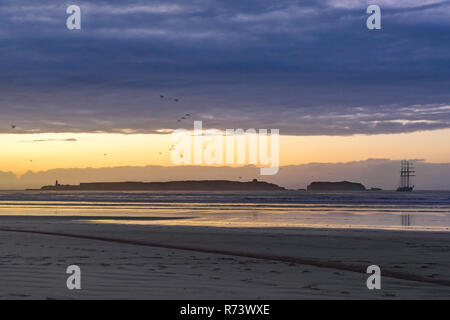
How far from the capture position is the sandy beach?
1062cm

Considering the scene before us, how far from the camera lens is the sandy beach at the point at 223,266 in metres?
10.6

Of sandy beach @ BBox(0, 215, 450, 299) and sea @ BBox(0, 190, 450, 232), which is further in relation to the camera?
sea @ BBox(0, 190, 450, 232)

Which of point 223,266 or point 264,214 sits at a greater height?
point 223,266

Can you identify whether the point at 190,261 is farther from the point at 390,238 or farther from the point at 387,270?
the point at 390,238

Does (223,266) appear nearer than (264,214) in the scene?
Yes

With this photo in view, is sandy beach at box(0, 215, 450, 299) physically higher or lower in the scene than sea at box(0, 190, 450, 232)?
higher

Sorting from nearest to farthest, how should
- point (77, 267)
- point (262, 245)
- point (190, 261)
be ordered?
1. point (77, 267)
2. point (190, 261)
3. point (262, 245)

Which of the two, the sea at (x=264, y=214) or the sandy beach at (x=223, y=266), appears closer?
the sandy beach at (x=223, y=266)

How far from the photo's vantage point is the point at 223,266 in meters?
14.3
